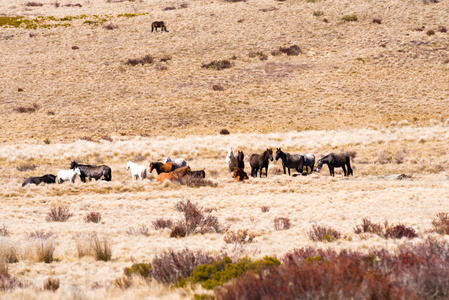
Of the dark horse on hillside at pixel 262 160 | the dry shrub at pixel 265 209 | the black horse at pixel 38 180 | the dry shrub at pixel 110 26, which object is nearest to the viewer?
the dry shrub at pixel 265 209

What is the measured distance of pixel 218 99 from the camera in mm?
45875

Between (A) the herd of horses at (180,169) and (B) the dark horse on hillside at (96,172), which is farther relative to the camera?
(B) the dark horse on hillside at (96,172)

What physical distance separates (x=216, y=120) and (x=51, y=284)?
116 ft

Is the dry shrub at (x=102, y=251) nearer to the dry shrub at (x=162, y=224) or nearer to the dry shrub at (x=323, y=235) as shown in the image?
the dry shrub at (x=162, y=224)

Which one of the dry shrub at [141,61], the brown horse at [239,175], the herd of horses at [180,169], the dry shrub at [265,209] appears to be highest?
the dry shrub at [141,61]

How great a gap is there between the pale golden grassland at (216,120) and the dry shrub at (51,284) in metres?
0.12

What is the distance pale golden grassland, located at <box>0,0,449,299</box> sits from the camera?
34.1 ft

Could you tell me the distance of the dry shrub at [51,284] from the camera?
6.47m

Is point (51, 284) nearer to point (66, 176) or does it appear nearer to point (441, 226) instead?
point (441, 226)

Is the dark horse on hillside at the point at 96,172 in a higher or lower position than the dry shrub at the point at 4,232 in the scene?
higher

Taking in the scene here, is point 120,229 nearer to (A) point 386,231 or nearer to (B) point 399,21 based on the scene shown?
(A) point 386,231

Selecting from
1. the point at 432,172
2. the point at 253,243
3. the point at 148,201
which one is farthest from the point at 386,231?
the point at 432,172

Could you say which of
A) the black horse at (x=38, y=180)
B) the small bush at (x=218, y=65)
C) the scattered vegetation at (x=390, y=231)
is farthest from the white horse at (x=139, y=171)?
the small bush at (x=218, y=65)

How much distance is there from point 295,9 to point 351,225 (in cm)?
6313
